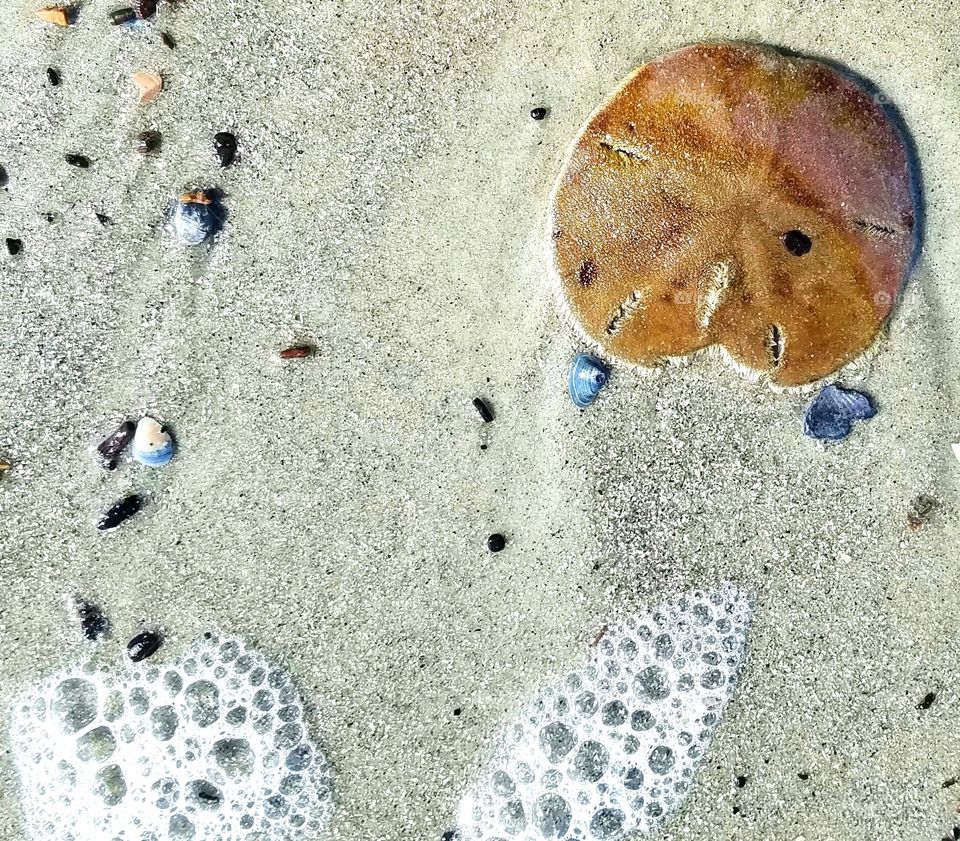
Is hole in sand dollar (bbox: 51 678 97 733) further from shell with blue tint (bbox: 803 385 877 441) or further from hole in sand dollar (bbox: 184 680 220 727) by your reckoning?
shell with blue tint (bbox: 803 385 877 441)

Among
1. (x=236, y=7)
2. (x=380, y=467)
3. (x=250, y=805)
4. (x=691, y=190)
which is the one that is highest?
(x=236, y=7)

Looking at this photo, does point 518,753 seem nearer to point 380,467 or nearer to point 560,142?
point 380,467

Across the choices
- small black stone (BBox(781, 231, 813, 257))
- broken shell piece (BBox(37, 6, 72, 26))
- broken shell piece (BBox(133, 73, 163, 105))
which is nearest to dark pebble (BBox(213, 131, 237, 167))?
broken shell piece (BBox(133, 73, 163, 105))

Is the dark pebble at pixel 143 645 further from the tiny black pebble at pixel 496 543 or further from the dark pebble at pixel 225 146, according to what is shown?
the dark pebble at pixel 225 146

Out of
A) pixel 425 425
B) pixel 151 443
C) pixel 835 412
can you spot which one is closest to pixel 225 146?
pixel 151 443

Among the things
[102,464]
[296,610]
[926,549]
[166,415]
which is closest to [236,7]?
[166,415]

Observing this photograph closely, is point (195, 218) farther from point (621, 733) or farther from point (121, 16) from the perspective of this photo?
point (621, 733)
